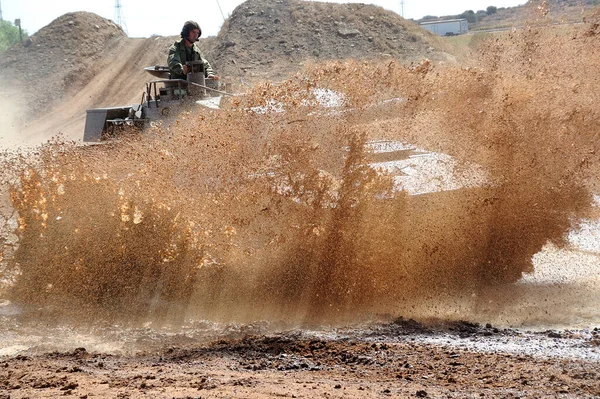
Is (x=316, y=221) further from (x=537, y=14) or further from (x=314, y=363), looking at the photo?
(x=537, y=14)

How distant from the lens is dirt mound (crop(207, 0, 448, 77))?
30406 millimetres

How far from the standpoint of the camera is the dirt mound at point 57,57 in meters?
30.3

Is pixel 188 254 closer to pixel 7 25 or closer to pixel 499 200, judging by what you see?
pixel 499 200

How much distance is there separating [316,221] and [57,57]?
2837 centimetres

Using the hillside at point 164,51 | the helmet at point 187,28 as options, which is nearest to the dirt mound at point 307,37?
the hillside at point 164,51

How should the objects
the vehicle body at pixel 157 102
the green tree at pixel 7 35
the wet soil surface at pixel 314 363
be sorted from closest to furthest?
the wet soil surface at pixel 314 363 < the vehicle body at pixel 157 102 < the green tree at pixel 7 35

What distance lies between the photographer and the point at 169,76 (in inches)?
452

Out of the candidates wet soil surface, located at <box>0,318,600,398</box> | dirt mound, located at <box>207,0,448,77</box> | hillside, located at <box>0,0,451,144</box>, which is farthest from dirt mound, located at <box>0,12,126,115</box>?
wet soil surface, located at <box>0,318,600,398</box>

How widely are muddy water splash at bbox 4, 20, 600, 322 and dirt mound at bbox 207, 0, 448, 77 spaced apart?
66.9 ft

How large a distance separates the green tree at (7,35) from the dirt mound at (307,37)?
19.7 meters

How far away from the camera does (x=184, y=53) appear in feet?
37.9

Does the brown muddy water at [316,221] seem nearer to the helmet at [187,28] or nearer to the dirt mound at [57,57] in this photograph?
the helmet at [187,28]

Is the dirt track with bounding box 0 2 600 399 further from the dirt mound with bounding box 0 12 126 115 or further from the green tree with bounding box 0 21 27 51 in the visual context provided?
the green tree with bounding box 0 21 27 51

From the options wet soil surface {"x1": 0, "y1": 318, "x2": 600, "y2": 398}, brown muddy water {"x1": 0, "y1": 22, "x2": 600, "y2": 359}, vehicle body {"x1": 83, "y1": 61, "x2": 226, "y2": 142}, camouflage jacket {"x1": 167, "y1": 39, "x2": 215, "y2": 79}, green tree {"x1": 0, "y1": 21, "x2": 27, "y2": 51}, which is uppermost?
green tree {"x1": 0, "y1": 21, "x2": 27, "y2": 51}
